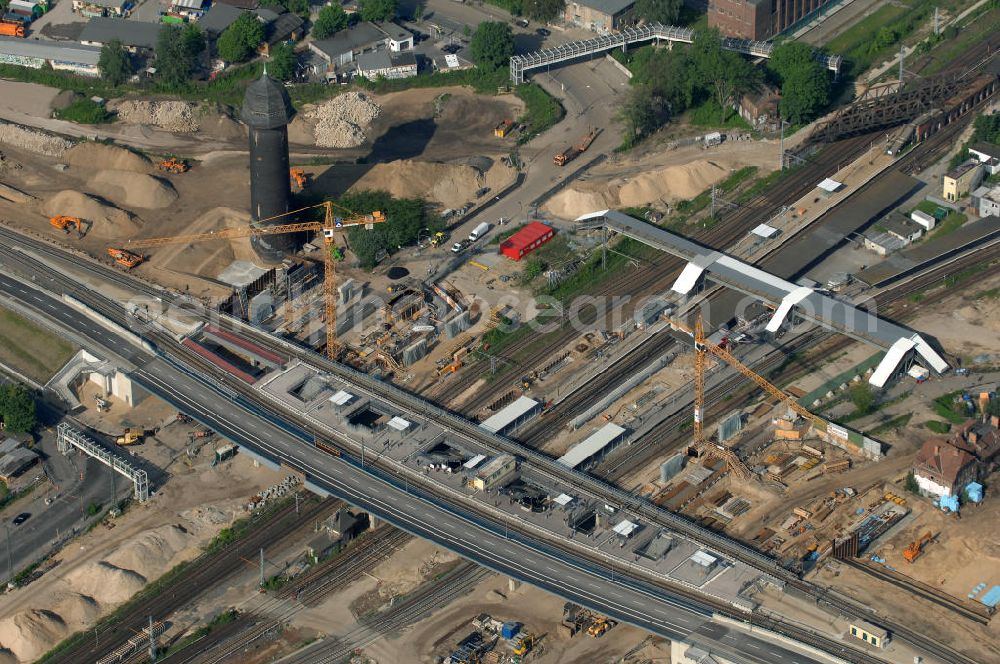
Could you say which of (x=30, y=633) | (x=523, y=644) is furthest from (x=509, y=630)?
(x=30, y=633)

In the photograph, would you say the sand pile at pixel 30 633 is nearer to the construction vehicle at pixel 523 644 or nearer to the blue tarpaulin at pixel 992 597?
the construction vehicle at pixel 523 644

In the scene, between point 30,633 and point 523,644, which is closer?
point 523,644

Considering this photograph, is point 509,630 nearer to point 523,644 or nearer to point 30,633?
point 523,644

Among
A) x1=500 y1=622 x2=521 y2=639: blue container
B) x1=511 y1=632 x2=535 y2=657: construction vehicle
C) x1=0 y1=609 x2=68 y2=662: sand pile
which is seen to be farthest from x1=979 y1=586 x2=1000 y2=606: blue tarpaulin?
x1=0 y1=609 x2=68 y2=662: sand pile

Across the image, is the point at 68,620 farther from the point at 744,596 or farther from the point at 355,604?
the point at 744,596

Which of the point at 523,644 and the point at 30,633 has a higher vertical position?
the point at 30,633

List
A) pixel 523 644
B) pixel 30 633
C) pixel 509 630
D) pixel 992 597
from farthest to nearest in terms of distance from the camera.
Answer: pixel 30 633 < pixel 992 597 < pixel 509 630 < pixel 523 644
